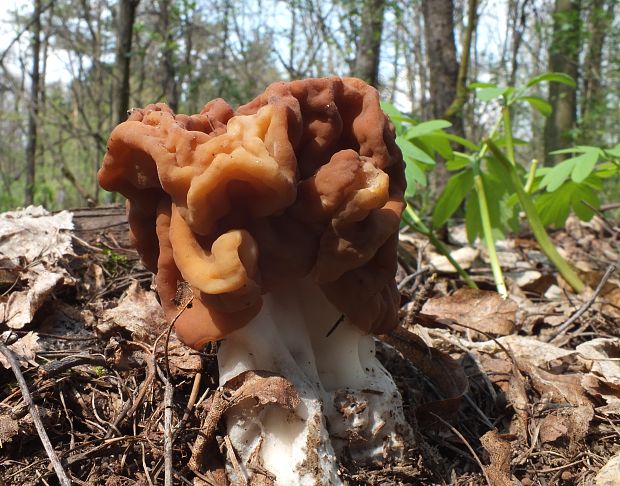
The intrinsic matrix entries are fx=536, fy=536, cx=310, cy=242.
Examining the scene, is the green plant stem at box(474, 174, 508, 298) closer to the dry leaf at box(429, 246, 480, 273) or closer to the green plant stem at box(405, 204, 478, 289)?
the green plant stem at box(405, 204, 478, 289)

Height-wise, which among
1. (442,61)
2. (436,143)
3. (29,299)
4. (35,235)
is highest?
(442,61)

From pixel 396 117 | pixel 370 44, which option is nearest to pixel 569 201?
pixel 396 117

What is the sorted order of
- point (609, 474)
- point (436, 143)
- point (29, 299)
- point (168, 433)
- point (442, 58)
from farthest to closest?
1. point (442, 58)
2. point (436, 143)
3. point (29, 299)
4. point (609, 474)
5. point (168, 433)

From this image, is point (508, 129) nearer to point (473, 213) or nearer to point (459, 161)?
point (459, 161)

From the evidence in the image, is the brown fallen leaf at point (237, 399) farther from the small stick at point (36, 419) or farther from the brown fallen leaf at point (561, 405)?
the brown fallen leaf at point (561, 405)

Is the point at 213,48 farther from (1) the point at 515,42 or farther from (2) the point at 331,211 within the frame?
(2) the point at 331,211

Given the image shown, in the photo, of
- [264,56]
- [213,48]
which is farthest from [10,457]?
[264,56]
